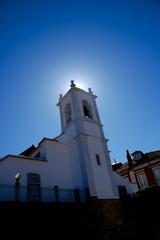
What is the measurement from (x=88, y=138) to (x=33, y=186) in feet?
21.6

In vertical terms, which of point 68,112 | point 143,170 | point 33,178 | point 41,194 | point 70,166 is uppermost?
point 68,112

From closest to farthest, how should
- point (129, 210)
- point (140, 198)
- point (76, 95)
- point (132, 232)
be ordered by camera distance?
point (132, 232), point (129, 210), point (140, 198), point (76, 95)

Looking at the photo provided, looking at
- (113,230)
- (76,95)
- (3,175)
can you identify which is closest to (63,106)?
(76,95)

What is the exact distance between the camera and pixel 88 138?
1942cm

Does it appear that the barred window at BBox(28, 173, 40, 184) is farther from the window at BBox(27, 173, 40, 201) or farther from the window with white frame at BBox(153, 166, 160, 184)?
the window with white frame at BBox(153, 166, 160, 184)

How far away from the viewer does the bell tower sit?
1731 centimetres

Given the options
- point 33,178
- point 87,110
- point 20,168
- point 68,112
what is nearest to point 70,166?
point 33,178

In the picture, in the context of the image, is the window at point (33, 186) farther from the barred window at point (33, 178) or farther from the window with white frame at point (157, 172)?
the window with white frame at point (157, 172)

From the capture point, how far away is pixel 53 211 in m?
12.2

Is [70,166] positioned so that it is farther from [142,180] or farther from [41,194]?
[142,180]

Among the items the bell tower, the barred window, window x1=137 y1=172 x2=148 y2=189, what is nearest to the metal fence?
the barred window

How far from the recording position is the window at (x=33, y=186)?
15.4 m

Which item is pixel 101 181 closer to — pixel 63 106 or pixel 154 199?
pixel 154 199

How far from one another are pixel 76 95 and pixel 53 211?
13005 mm
